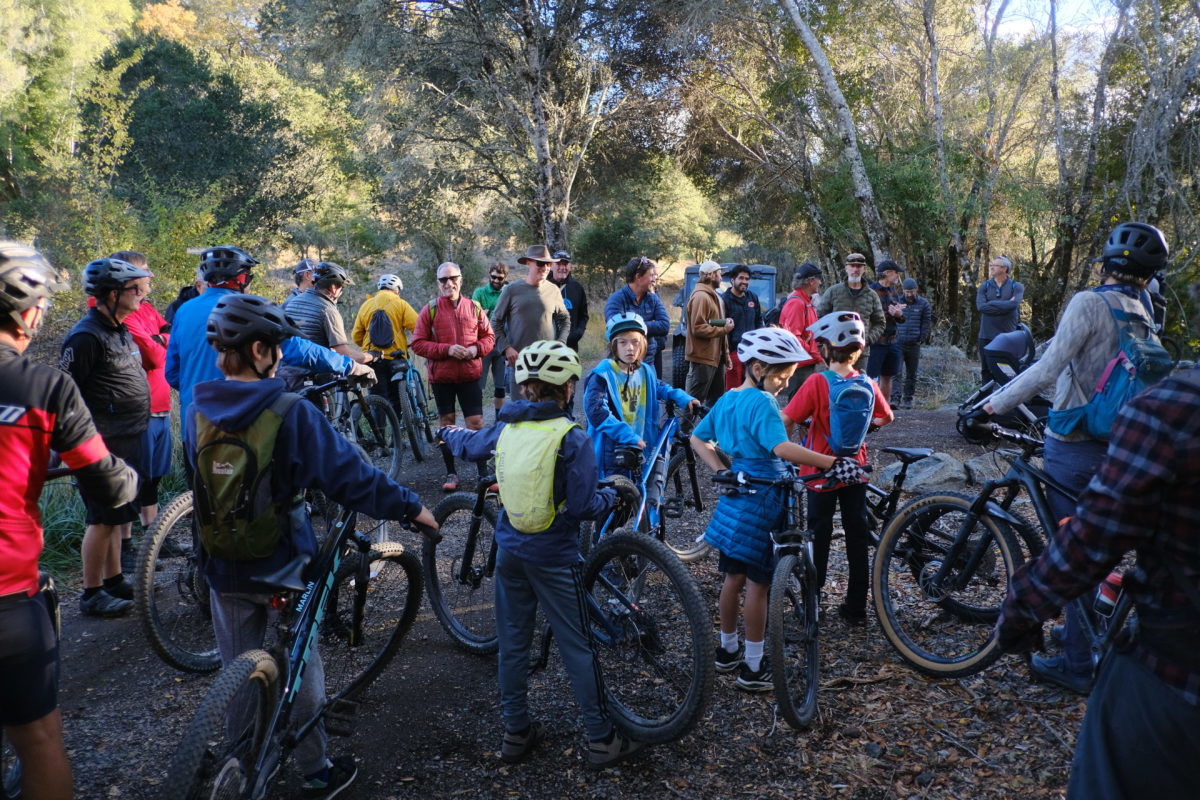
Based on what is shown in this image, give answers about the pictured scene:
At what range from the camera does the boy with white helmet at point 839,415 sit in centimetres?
392

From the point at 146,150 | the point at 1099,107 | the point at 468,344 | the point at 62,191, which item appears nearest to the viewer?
the point at 468,344

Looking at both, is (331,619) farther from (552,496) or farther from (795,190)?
(795,190)

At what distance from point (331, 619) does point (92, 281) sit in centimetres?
234

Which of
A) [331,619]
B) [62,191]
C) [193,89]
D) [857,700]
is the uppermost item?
[193,89]

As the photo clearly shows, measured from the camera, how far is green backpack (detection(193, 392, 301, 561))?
8.28ft

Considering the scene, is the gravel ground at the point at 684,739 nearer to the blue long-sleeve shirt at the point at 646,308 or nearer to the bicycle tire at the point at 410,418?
the blue long-sleeve shirt at the point at 646,308

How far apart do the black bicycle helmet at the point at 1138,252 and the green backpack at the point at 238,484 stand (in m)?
3.33

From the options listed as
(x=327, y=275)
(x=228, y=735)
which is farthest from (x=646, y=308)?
(x=228, y=735)

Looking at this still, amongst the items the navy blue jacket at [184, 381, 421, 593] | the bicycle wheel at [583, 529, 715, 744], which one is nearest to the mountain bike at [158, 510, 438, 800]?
the navy blue jacket at [184, 381, 421, 593]

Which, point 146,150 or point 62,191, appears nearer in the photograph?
point 62,191

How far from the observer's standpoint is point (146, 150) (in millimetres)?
23953

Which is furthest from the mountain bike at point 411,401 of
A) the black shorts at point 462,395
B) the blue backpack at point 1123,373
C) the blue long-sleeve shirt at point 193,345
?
the blue backpack at point 1123,373

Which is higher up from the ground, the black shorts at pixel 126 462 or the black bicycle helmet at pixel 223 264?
the black bicycle helmet at pixel 223 264

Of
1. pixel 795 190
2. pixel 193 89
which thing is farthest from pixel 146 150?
pixel 795 190
